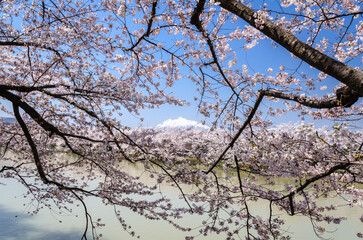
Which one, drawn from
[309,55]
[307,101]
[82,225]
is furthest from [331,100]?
[82,225]

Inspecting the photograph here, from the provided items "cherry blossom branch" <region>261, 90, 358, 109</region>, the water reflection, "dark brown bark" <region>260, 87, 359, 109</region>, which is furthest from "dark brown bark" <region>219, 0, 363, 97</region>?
the water reflection

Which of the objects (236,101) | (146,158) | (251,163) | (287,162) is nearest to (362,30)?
(236,101)

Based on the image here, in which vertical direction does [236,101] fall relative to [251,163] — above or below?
above

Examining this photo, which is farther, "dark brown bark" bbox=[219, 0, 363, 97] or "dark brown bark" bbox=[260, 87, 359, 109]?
"dark brown bark" bbox=[260, 87, 359, 109]

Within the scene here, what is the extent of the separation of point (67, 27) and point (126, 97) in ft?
4.84

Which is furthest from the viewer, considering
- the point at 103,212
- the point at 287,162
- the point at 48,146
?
the point at 103,212

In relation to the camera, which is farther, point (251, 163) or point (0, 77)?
point (0, 77)

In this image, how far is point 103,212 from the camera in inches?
321

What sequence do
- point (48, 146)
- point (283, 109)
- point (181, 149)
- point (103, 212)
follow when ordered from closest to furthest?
1. point (181, 149)
2. point (283, 109)
3. point (48, 146)
4. point (103, 212)

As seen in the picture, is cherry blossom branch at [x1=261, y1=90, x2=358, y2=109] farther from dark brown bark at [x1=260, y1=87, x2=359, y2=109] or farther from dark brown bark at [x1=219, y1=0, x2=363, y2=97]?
dark brown bark at [x1=219, y1=0, x2=363, y2=97]

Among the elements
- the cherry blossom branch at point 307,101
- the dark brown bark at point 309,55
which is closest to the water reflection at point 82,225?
the cherry blossom branch at point 307,101

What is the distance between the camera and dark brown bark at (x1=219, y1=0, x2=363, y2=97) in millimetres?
1566

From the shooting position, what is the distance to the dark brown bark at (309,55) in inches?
61.7

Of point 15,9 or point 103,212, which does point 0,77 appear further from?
point 103,212
